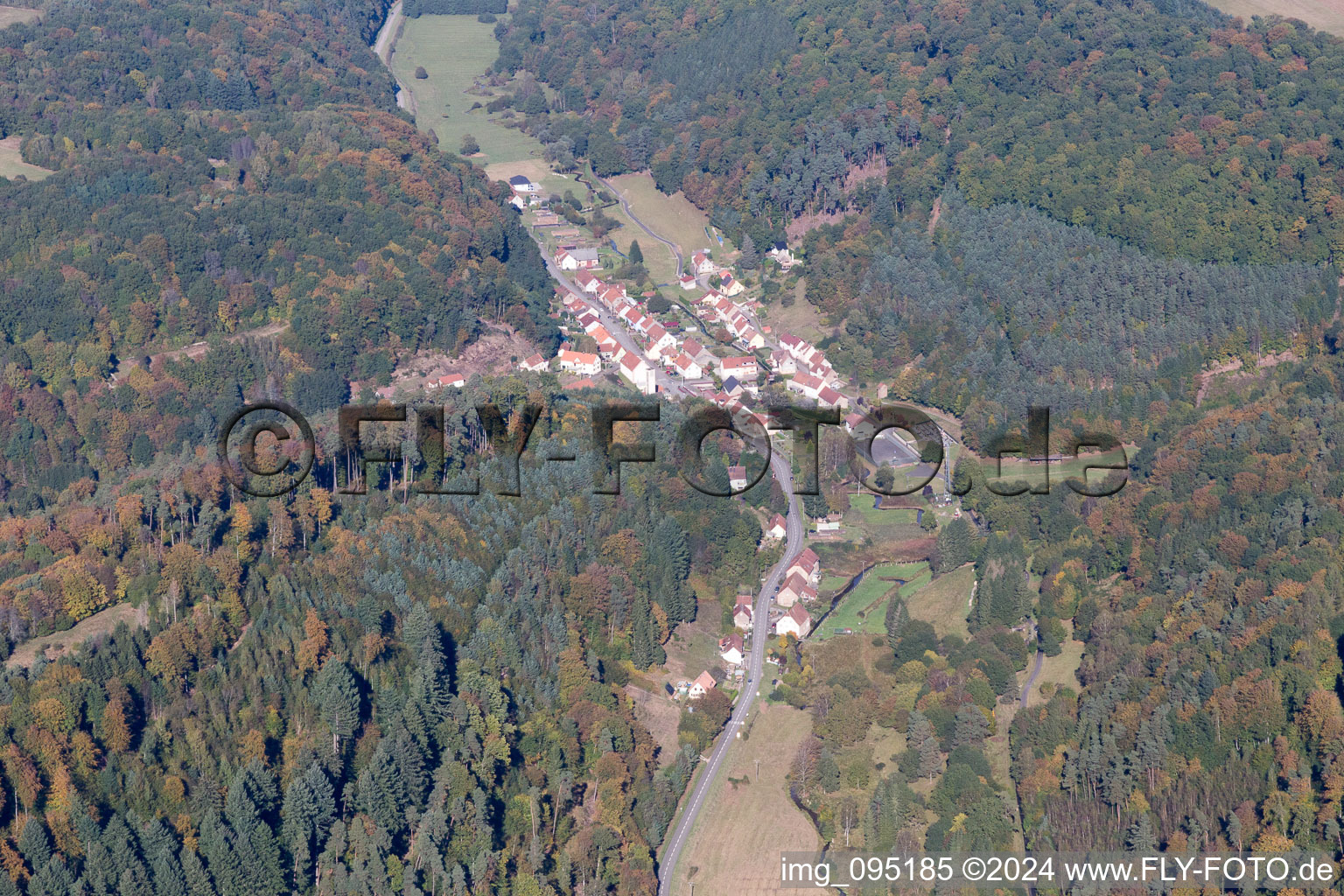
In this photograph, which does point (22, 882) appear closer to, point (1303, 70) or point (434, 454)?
point (434, 454)

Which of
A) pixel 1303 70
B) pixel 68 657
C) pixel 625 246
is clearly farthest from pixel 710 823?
pixel 1303 70

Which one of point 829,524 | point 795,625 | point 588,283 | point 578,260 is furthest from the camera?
point 578,260

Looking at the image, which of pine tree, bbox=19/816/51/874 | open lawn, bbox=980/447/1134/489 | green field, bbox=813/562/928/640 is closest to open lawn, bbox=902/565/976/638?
green field, bbox=813/562/928/640

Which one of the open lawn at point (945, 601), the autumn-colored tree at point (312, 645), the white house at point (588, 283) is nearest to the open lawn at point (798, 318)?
the white house at point (588, 283)

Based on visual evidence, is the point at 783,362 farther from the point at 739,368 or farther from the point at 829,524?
the point at 829,524

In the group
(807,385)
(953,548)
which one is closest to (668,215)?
(807,385)

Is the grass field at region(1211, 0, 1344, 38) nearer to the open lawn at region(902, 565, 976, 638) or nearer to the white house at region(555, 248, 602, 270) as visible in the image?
the white house at region(555, 248, 602, 270)

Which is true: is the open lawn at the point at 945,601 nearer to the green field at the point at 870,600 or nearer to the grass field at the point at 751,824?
the green field at the point at 870,600
